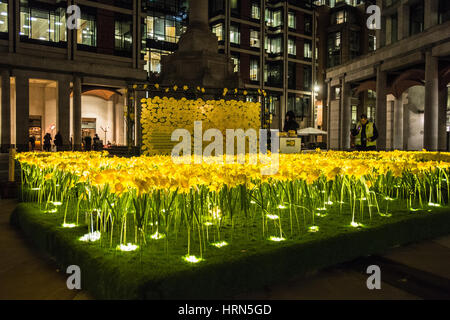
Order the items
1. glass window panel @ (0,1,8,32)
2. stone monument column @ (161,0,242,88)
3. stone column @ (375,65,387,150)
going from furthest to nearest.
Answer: glass window panel @ (0,1,8,32) → stone column @ (375,65,387,150) → stone monument column @ (161,0,242,88)

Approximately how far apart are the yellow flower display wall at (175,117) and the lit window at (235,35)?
118 feet

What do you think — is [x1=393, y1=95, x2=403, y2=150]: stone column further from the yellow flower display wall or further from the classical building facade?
the yellow flower display wall

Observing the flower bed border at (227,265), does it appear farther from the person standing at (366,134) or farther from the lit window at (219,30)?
the lit window at (219,30)

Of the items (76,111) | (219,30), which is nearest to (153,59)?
(219,30)

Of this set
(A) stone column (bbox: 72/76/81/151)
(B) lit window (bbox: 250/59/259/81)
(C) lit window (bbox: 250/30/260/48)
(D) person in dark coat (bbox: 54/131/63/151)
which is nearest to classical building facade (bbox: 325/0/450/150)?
(B) lit window (bbox: 250/59/259/81)

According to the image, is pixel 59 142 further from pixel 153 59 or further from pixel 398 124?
pixel 398 124

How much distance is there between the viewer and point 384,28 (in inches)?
1209

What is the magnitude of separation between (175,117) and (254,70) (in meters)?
37.4

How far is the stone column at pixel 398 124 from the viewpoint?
29578 millimetres

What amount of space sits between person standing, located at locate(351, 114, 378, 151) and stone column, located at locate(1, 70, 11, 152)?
25.4 meters

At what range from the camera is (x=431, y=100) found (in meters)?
19.8

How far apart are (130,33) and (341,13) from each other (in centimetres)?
3273

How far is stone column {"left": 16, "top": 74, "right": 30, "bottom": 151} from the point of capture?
26.9m
